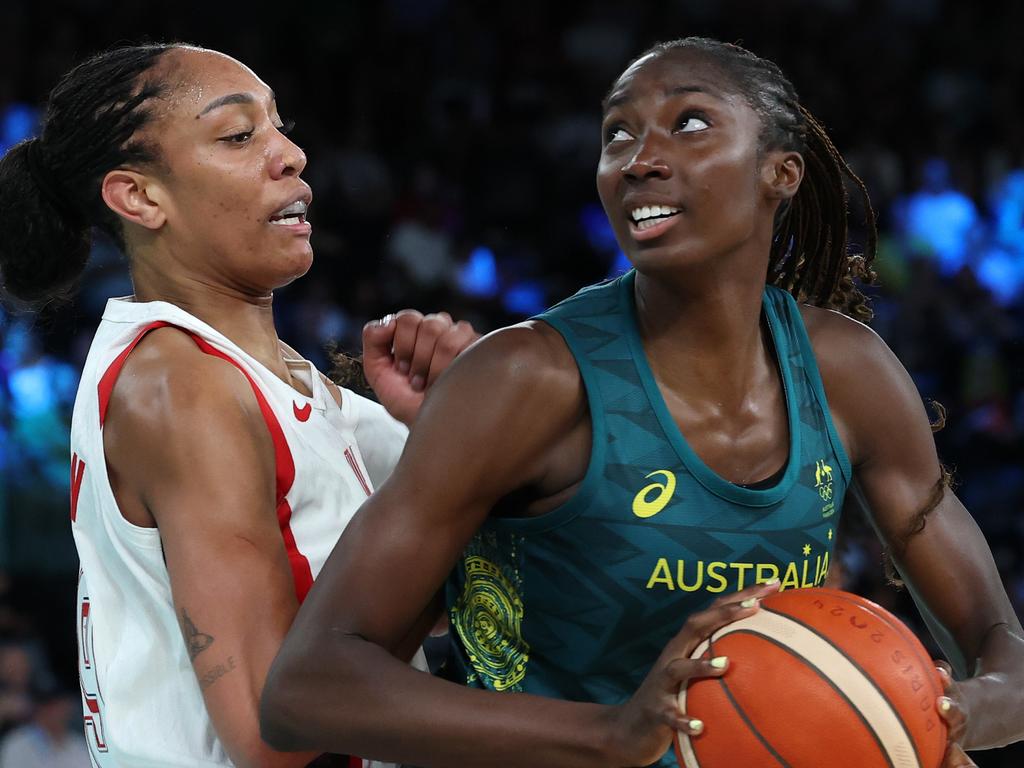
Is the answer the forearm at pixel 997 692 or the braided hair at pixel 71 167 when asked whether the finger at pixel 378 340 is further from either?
the forearm at pixel 997 692

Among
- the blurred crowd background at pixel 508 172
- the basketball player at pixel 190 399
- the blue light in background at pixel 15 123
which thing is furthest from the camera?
the blue light in background at pixel 15 123

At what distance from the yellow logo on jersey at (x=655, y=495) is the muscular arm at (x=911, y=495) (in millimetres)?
377

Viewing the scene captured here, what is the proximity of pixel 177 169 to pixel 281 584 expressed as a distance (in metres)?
0.77

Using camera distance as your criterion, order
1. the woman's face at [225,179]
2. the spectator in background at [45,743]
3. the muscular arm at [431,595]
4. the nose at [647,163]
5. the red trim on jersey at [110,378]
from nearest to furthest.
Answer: the muscular arm at [431,595], the nose at [647,163], the red trim on jersey at [110,378], the woman's face at [225,179], the spectator in background at [45,743]

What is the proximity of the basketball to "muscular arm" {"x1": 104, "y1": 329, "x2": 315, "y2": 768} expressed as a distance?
0.70 m

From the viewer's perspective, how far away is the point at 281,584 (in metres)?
2.16

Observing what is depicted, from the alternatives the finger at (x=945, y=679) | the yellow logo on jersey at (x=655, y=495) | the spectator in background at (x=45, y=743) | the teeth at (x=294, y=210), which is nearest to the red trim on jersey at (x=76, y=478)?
the teeth at (x=294, y=210)

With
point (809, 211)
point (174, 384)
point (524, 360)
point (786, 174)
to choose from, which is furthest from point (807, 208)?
point (174, 384)

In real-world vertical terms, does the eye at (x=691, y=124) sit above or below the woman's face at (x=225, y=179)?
above

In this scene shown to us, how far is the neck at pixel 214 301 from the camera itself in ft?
8.20

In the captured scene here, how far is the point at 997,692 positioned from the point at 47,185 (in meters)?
1.80

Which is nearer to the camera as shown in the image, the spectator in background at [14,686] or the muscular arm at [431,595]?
the muscular arm at [431,595]

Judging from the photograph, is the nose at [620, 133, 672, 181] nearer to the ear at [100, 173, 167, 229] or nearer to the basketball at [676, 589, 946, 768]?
the basketball at [676, 589, 946, 768]

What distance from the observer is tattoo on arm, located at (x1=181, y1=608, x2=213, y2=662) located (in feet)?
6.91
